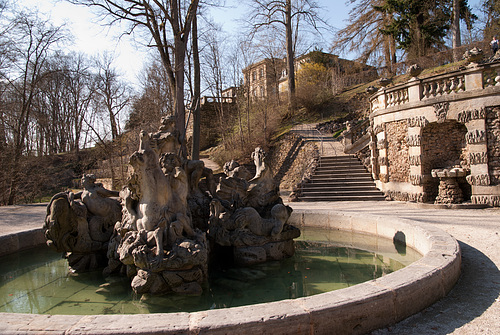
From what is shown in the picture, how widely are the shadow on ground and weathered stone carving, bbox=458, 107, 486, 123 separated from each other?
26.5 feet

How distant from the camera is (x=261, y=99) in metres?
30.1

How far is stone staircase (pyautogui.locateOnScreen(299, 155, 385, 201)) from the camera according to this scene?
49.0 feet

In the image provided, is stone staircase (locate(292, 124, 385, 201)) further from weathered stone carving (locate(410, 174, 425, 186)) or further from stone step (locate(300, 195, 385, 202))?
weathered stone carving (locate(410, 174, 425, 186))

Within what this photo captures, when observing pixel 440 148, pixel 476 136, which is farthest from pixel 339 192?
pixel 476 136

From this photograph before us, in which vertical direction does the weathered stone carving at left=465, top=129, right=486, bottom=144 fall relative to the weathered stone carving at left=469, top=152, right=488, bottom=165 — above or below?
above

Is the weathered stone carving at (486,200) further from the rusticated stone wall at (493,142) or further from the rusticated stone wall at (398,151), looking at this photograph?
Answer: the rusticated stone wall at (398,151)

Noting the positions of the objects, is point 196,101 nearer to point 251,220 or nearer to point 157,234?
point 251,220

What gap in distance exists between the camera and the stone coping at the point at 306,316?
2701mm

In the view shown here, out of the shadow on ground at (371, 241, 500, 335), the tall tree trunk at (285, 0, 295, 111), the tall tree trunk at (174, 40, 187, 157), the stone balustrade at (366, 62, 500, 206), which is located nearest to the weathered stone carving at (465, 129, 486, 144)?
the stone balustrade at (366, 62, 500, 206)

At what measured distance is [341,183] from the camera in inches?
637

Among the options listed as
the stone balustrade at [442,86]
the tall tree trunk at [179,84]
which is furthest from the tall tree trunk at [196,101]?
the stone balustrade at [442,86]

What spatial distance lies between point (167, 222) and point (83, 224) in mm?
1853

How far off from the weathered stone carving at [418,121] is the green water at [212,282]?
7.35 meters

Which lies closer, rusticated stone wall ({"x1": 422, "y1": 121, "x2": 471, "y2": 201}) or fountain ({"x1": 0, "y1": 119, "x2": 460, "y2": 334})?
fountain ({"x1": 0, "y1": 119, "x2": 460, "y2": 334})
